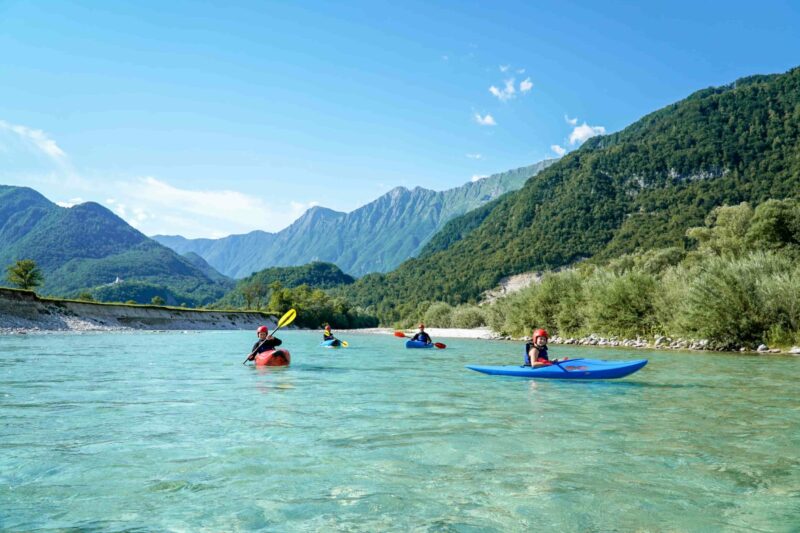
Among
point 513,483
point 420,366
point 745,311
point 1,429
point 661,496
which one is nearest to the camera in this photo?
point 661,496

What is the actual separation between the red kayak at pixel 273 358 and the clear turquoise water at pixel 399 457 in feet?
15.1

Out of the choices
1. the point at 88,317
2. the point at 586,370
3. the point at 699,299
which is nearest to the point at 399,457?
the point at 586,370

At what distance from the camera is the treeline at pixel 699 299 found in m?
28.4

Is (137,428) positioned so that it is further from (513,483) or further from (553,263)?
(553,263)

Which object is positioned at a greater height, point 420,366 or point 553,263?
point 553,263

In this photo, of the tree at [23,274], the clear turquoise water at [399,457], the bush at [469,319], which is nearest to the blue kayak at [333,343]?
the clear turquoise water at [399,457]

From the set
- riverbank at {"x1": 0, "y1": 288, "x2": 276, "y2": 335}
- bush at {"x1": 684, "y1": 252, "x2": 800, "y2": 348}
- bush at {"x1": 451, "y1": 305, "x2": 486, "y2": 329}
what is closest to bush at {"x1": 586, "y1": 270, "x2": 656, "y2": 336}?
bush at {"x1": 684, "y1": 252, "x2": 800, "y2": 348}

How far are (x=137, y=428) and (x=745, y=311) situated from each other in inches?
1169

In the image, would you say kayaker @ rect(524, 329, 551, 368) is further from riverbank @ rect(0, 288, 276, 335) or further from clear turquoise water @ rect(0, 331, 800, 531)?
riverbank @ rect(0, 288, 276, 335)

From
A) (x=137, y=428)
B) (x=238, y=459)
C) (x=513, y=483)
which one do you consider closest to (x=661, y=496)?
(x=513, y=483)

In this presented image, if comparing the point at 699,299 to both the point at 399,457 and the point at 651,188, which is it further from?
the point at 651,188

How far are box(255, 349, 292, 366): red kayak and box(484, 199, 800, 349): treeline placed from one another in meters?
22.4

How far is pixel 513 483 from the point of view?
6344 mm

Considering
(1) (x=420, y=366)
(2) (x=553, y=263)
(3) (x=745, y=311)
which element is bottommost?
(1) (x=420, y=366)
